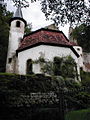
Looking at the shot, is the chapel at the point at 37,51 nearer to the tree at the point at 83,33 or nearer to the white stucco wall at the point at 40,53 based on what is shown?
the white stucco wall at the point at 40,53

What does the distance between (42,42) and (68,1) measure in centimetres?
794

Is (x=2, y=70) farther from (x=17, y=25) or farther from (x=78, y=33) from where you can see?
(x=78, y=33)

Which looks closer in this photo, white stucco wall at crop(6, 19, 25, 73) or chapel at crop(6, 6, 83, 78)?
chapel at crop(6, 6, 83, 78)

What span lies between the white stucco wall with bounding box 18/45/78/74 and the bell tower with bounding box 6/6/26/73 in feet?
3.88

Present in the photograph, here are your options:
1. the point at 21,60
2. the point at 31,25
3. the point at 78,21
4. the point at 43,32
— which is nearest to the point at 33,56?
the point at 21,60

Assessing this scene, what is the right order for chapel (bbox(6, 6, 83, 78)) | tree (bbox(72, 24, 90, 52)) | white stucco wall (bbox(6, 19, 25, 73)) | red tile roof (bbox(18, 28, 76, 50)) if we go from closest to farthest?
1. tree (bbox(72, 24, 90, 52))
2. chapel (bbox(6, 6, 83, 78))
3. red tile roof (bbox(18, 28, 76, 50))
4. white stucco wall (bbox(6, 19, 25, 73))

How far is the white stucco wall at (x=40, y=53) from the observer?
1396 centimetres

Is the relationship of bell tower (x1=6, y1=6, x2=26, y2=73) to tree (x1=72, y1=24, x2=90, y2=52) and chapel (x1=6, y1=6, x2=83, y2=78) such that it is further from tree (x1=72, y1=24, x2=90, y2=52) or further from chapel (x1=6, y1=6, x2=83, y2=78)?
tree (x1=72, y1=24, x2=90, y2=52)

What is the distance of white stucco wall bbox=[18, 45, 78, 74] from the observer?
1396cm

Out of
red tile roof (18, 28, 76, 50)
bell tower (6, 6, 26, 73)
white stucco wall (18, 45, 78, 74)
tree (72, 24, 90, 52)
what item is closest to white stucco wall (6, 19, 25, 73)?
bell tower (6, 6, 26, 73)

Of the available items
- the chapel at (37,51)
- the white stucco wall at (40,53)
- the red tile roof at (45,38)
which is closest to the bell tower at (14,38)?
the chapel at (37,51)

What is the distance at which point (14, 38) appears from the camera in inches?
717

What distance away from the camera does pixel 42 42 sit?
14328mm

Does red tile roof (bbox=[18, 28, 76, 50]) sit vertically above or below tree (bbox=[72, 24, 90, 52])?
above
